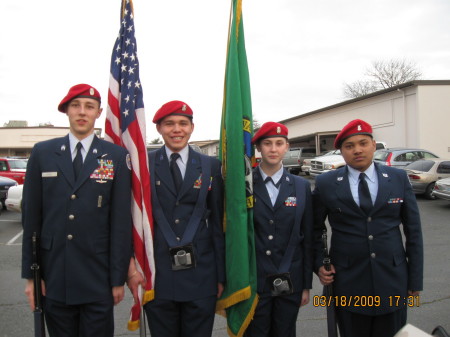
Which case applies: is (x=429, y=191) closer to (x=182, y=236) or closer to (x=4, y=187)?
(x=182, y=236)

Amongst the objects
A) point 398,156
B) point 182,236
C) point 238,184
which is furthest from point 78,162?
point 398,156

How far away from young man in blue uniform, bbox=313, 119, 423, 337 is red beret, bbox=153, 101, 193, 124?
1.09 m

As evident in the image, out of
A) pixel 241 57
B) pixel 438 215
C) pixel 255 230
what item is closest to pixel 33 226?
pixel 255 230

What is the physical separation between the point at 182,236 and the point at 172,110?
0.84 meters

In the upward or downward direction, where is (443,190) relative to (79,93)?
downward

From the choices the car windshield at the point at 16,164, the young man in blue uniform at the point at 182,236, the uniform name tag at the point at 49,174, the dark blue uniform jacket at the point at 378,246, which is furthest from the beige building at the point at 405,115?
the uniform name tag at the point at 49,174

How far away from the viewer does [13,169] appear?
12.9 metres

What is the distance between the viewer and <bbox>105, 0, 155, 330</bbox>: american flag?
242cm

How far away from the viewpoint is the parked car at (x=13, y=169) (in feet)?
41.0

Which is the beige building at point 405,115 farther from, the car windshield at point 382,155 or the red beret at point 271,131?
the red beret at point 271,131

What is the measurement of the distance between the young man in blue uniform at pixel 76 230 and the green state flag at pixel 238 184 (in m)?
0.70

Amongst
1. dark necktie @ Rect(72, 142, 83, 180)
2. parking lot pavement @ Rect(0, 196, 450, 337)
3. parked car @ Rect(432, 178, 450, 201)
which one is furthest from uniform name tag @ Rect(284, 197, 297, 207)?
parked car @ Rect(432, 178, 450, 201)
